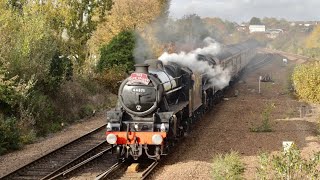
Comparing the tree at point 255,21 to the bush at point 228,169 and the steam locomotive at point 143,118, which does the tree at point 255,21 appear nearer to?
the steam locomotive at point 143,118

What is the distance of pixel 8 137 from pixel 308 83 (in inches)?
771

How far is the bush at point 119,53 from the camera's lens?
1251 inches

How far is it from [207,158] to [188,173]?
1966mm

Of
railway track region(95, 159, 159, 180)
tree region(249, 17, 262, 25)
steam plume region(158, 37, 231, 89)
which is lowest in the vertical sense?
railway track region(95, 159, 159, 180)

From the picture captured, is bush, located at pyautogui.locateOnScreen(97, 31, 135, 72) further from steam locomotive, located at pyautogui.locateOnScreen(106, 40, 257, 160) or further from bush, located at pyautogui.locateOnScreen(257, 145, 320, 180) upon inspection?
bush, located at pyautogui.locateOnScreen(257, 145, 320, 180)

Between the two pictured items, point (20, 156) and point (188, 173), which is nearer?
point (188, 173)

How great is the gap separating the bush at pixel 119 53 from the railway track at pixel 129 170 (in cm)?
1750

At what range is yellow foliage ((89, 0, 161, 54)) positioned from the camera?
3588 cm

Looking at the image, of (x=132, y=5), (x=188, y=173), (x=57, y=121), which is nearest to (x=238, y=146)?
(x=188, y=173)

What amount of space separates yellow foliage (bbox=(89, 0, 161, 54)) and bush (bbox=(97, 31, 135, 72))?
3.49 meters

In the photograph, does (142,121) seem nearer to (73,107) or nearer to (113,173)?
(113,173)

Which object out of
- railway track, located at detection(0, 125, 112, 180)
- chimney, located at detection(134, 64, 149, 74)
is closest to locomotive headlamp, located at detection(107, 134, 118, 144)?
railway track, located at detection(0, 125, 112, 180)

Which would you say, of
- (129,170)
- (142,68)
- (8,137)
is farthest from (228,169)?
(8,137)

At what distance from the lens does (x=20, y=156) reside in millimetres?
15523
